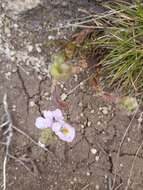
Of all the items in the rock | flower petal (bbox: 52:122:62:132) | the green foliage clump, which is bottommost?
flower petal (bbox: 52:122:62:132)

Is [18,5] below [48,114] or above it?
above

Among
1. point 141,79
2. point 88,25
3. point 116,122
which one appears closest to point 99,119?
point 116,122

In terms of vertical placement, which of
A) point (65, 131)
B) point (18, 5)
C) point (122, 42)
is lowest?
point (65, 131)

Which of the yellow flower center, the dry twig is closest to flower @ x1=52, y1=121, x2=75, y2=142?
the yellow flower center

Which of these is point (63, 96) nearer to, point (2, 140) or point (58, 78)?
point (58, 78)

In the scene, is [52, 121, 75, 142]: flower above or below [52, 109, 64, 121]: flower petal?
below

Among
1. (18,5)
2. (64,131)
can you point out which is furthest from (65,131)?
(18,5)

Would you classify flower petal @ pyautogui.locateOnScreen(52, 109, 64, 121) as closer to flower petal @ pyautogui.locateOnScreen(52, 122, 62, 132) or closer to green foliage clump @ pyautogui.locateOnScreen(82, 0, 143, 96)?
flower petal @ pyautogui.locateOnScreen(52, 122, 62, 132)

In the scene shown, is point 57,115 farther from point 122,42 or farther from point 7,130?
point 122,42
